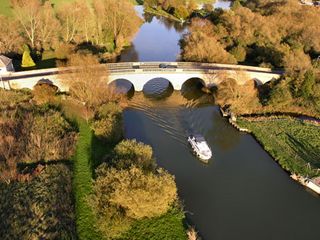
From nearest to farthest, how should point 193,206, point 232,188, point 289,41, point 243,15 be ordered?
point 193,206, point 232,188, point 289,41, point 243,15

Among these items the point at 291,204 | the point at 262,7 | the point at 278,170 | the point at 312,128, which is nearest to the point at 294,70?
the point at 312,128

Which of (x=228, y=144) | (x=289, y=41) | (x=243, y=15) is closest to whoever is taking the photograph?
(x=228, y=144)

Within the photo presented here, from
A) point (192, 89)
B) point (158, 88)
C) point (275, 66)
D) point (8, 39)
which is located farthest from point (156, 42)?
point (8, 39)

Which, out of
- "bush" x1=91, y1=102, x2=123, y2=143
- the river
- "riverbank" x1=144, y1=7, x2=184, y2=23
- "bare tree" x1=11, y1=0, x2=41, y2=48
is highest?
"bare tree" x1=11, y1=0, x2=41, y2=48

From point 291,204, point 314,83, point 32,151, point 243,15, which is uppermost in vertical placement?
point 243,15

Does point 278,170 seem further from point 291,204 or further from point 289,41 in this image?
point 289,41

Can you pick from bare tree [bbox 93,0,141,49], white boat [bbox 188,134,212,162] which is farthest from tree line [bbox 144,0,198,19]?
white boat [bbox 188,134,212,162]

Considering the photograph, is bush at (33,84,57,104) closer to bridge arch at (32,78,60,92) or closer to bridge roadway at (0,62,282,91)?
bridge arch at (32,78,60,92)
